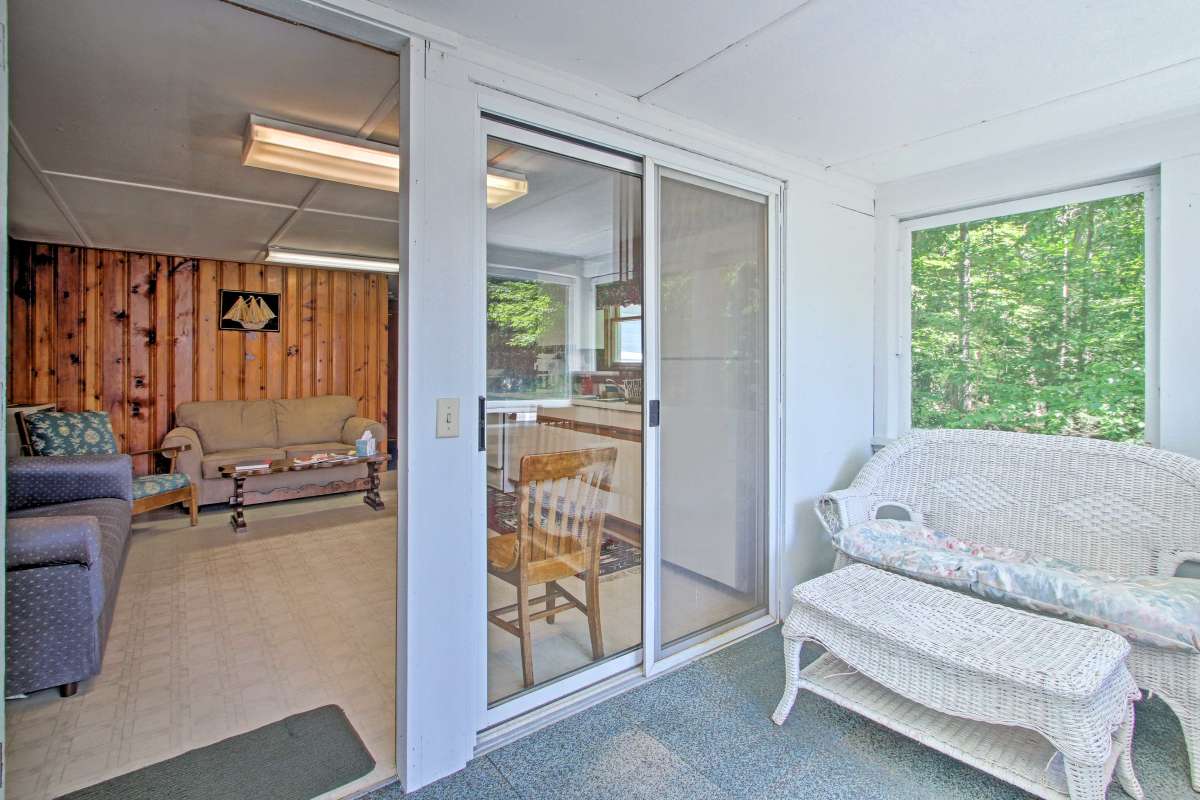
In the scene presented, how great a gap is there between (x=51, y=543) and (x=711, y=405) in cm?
262

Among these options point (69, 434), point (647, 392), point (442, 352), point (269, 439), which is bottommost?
point (269, 439)

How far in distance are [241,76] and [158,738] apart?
91.5 inches

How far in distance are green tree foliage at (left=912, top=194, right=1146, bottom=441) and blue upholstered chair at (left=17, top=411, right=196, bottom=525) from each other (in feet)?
16.8

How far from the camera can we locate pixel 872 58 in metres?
1.98

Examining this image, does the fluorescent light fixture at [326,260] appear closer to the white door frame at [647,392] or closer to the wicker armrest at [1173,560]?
the white door frame at [647,392]

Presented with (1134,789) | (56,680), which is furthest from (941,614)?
(56,680)

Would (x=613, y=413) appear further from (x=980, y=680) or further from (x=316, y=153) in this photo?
(x=316, y=153)

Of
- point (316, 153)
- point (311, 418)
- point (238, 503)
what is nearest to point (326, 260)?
point (311, 418)

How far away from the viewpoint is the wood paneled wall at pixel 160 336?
5.04 metres

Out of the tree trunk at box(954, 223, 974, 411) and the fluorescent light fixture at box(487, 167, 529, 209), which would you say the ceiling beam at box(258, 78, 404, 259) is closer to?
the fluorescent light fixture at box(487, 167, 529, 209)

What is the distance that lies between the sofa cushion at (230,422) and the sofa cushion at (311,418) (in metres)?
0.09

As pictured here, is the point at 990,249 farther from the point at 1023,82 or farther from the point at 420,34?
the point at 420,34

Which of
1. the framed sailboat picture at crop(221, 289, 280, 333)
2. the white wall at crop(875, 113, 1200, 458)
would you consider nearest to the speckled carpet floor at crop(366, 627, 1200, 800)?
the white wall at crop(875, 113, 1200, 458)

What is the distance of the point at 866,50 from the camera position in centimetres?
193
